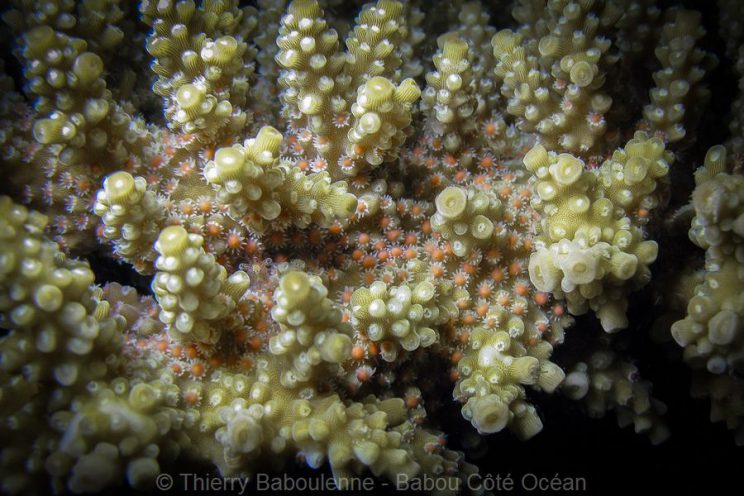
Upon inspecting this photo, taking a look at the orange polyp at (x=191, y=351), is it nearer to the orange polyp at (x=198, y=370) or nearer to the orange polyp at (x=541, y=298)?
the orange polyp at (x=198, y=370)

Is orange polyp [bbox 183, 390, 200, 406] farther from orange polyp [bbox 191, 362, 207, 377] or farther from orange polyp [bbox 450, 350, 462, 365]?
orange polyp [bbox 450, 350, 462, 365]

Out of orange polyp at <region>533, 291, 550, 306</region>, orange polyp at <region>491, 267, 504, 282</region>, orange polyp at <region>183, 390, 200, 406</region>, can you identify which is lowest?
orange polyp at <region>183, 390, 200, 406</region>

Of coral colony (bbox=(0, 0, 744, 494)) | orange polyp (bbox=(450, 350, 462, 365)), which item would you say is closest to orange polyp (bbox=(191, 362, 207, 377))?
coral colony (bbox=(0, 0, 744, 494))

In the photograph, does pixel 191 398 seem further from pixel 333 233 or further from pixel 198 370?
pixel 333 233

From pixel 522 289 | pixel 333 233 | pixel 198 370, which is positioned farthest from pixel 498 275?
pixel 198 370

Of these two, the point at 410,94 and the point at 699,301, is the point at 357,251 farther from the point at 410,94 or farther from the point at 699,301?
the point at 699,301

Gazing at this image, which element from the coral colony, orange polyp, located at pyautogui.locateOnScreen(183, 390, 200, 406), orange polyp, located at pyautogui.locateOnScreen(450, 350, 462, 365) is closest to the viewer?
the coral colony

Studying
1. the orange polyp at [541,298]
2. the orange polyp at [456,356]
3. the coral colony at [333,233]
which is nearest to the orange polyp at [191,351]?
the coral colony at [333,233]

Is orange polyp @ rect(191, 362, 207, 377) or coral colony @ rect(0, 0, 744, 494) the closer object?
coral colony @ rect(0, 0, 744, 494)
